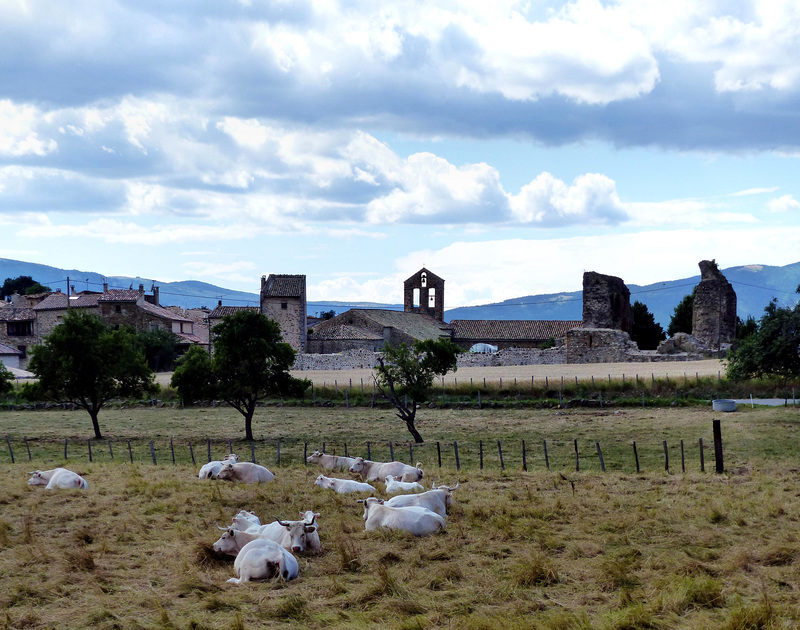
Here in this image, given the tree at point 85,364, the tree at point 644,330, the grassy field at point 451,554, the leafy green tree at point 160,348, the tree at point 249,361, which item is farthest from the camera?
the tree at point 644,330

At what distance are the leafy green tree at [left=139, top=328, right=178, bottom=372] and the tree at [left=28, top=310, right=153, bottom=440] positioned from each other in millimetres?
42841

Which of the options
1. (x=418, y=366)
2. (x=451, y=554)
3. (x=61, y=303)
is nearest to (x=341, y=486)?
(x=451, y=554)

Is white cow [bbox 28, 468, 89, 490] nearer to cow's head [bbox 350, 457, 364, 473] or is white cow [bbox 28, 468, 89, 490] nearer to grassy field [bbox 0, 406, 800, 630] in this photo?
grassy field [bbox 0, 406, 800, 630]

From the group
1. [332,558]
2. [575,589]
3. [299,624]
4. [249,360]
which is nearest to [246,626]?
[299,624]

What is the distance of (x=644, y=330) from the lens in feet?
321

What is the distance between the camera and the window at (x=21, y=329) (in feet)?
317

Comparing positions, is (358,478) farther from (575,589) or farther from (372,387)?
(372,387)

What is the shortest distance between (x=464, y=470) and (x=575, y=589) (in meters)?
11.9

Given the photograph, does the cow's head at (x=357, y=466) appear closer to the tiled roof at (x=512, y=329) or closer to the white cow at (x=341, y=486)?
the white cow at (x=341, y=486)

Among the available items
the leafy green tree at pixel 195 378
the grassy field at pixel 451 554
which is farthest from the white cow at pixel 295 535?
the leafy green tree at pixel 195 378

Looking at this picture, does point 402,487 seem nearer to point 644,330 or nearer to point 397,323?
point 644,330

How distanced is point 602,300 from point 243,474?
6159 cm

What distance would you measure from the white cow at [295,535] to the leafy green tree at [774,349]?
31550 mm

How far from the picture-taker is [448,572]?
1158cm
